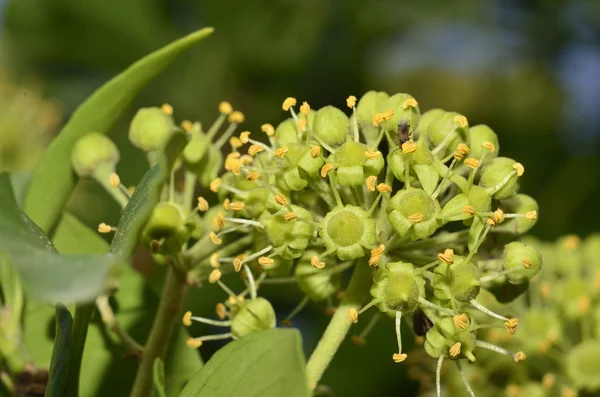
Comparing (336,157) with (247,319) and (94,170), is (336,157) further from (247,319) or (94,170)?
(94,170)

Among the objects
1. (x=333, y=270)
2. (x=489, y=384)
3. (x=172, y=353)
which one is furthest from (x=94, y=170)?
(x=489, y=384)

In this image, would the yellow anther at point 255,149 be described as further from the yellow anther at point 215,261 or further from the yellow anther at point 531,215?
the yellow anther at point 531,215

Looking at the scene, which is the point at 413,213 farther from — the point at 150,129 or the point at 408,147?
the point at 150,129

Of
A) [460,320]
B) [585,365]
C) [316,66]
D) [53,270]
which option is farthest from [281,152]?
[316,66]

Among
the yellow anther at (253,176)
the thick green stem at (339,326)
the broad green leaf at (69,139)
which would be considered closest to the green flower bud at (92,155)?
the broad green leaf at (69,139)

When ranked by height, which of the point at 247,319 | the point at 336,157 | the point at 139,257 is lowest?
the point at 139,257

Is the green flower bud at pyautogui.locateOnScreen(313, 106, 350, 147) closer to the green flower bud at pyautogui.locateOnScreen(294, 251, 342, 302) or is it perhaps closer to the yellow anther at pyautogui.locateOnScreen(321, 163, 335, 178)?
the yellow anther at pyautogui.locateOnScreen(321, 163, 335, 178)
